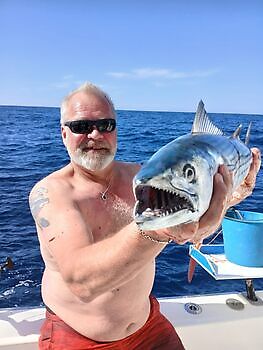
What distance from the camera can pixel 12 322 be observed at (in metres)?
2.92

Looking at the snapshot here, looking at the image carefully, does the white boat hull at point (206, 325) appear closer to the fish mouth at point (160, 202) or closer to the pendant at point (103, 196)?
the pendant at point (103, 196)

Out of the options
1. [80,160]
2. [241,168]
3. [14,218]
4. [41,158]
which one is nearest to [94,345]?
[80,160]

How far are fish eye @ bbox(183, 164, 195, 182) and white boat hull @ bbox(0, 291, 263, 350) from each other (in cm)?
204

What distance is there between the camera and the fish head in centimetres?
122

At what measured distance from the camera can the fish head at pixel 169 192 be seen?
1220 mm

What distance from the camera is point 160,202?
49.9 inches

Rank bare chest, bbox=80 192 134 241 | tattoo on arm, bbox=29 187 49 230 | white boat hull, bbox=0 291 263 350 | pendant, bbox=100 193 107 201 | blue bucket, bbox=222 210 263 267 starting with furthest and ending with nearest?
blue bucket, bbox=222 210 263 267, white boat hull, bbox=0 291 263 350, pendant, bbox=100 193 107 201, bare chest, bbox=80 192 134 241, tattoo on arm, bbox=29 187 49 230

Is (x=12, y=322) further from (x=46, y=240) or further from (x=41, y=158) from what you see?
(x=41, y=158)

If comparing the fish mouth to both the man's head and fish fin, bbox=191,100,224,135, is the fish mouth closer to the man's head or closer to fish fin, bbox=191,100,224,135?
fish fin, bbox=191,100,224,135

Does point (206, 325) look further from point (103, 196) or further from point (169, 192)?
point (169, 192)

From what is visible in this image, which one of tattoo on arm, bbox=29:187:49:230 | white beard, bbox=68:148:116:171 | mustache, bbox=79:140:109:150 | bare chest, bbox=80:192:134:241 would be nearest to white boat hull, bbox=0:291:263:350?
bare chest, bbox=80:192:134:241

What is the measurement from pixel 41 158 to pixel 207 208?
53.5ft

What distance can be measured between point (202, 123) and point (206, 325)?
178cm

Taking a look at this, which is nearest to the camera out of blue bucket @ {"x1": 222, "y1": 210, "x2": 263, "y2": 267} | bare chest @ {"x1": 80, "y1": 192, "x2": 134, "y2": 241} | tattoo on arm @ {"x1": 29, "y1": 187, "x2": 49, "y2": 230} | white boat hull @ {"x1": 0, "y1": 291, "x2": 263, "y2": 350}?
tattoo on arm @ {"x1": 29, "y1": 187, "x2": 49, "y2": 230}
